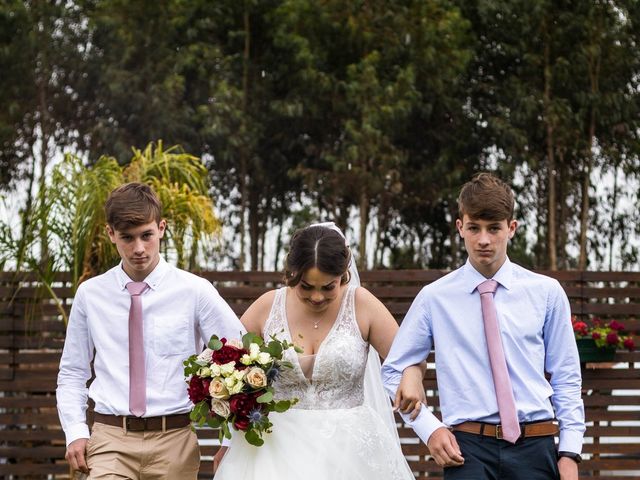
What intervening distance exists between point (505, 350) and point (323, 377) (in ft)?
2.89

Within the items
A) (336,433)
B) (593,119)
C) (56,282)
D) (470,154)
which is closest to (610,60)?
(593,119)

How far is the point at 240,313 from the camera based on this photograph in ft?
26.8

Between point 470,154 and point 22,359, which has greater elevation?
point 470,154

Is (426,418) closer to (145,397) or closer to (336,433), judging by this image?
(336,433)

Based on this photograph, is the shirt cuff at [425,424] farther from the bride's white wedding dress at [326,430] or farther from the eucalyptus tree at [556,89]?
the eucalyptus tree at [556,89]

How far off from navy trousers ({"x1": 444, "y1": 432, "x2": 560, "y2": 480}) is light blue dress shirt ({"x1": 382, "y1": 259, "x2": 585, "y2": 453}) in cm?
7

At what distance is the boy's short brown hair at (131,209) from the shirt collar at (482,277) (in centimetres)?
126

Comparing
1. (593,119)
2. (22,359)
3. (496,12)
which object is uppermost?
(496,12)

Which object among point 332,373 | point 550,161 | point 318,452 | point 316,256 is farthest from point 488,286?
point 550,161

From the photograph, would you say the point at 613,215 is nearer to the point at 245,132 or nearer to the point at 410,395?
the point at 245,132

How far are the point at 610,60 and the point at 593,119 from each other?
1.02 metres

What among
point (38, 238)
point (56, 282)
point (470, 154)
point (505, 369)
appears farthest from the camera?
point (470, 154)

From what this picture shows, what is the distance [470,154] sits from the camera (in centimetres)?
1828

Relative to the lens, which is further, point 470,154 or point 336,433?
point 470,154
